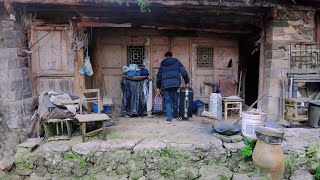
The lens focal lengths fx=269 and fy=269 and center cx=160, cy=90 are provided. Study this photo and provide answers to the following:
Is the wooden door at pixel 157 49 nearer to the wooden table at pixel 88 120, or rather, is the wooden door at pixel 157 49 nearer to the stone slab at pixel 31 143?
the wooden table at pixel 88 120

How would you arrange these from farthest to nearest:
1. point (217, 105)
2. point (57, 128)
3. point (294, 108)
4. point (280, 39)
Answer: point (217, 105)
point (280, 39)
point (294, 108)
point (57, 128)

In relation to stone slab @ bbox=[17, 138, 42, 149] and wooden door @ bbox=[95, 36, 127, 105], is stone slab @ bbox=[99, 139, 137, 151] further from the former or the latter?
wooden door @ bbox=[95, 36, 127, 105]

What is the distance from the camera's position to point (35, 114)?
633 centimetres

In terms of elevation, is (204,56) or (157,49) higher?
(157,49)

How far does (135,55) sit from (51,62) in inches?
98.5

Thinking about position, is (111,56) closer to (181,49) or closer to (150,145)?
(181,49)

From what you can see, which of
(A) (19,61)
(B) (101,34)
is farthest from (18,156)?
(B) (101,34)

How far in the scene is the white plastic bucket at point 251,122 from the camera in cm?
558

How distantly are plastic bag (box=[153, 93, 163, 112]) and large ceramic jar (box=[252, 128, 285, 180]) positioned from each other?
3285mm

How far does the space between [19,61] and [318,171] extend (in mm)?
6956

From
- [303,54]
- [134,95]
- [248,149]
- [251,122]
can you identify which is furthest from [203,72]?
[248,149]

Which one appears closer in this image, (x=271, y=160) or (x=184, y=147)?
(x=271, y=160)

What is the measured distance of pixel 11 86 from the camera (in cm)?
626

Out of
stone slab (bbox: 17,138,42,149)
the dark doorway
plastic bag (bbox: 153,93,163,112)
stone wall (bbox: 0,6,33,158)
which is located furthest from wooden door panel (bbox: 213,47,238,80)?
stone wall (bbox: 0,6,33,158)
